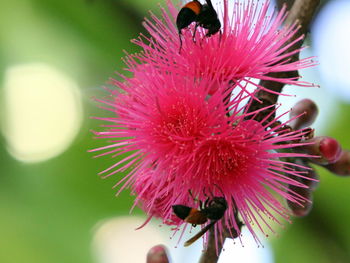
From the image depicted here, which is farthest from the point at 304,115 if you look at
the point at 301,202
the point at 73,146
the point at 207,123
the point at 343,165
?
the point at 73,146

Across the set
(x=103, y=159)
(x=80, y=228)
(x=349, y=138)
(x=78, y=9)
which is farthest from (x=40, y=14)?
(x=349, y=138)

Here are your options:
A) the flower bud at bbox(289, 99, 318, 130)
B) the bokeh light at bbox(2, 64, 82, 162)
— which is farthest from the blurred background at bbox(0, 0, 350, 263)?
the flower bud at bbox(289, 99, 318, 130)

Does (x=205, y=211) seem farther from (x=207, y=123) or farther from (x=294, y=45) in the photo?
(x=294, y=45)

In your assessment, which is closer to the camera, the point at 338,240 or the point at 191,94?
the point at 191,94

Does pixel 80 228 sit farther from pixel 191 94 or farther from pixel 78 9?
pixel 191 94

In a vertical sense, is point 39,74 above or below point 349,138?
above

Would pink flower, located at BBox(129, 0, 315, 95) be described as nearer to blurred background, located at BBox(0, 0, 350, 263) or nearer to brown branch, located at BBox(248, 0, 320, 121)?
brown branch, located at BBox(248, 0, 320, 121)
